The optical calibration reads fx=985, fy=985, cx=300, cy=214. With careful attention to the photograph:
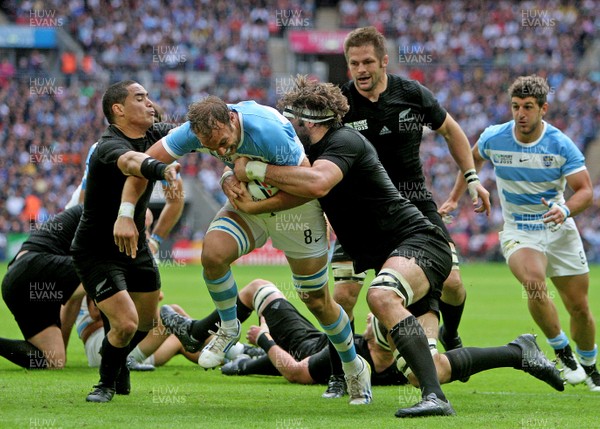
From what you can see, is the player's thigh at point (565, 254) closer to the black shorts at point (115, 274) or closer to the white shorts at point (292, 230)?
the white shorts at point (292, 230)

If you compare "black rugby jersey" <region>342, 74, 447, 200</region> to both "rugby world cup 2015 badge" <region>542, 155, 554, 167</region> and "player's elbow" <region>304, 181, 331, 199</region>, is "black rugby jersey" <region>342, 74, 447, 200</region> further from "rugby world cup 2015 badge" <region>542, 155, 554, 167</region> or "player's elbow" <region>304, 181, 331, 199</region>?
"player's elbow" <region>304, 181, 331, 199</region>

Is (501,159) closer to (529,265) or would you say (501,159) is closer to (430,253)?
(529,265)

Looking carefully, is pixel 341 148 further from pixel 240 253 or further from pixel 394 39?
pixel 394 39

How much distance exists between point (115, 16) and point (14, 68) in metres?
4.65

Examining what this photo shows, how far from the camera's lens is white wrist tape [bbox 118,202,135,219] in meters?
7.18

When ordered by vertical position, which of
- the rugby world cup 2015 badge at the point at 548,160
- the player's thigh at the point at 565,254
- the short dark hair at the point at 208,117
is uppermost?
the short dark hair at the point at 208,117

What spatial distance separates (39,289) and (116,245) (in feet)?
7.69

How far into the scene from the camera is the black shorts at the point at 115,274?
7.60 meters

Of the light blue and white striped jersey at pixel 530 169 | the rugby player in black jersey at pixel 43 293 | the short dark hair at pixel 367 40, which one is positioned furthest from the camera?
the rugby player in black jersey at pixel 43 293

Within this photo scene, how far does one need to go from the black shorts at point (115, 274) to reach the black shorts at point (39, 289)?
74.6 inches

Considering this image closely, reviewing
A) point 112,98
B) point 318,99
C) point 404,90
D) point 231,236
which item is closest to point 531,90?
point 404,90

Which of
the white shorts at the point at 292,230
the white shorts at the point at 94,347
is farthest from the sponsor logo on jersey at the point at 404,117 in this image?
the white shorts at the point at 94,347

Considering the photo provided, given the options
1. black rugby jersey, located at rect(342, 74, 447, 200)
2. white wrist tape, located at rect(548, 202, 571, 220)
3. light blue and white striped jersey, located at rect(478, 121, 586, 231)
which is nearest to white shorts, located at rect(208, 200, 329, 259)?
black rugby jersey, located at rect(342, 74, 447, 200)

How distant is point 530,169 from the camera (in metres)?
9.58
